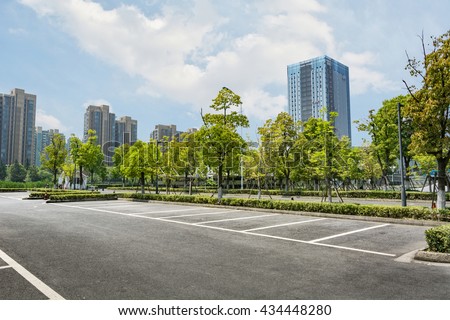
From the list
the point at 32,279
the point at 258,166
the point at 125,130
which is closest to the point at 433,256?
the point at 32,279

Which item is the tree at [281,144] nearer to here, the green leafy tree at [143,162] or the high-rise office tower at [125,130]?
the green leafy tree at [143,162]

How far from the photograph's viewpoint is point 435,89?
15.0 meters

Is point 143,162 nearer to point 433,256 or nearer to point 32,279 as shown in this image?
point 32,279

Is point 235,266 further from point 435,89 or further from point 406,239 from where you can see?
point 435,89

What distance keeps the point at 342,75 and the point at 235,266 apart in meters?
175

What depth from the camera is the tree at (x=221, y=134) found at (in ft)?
79.0

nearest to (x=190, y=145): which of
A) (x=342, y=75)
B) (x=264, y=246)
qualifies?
(x=264, y=246)

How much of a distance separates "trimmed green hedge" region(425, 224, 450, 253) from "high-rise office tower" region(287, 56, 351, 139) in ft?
490

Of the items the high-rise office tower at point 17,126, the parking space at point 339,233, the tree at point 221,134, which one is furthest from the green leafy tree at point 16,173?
the parking space at point 339,233

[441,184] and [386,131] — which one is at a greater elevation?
[386,131]

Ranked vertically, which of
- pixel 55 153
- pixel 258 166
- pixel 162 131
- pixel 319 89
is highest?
pixel 319 89

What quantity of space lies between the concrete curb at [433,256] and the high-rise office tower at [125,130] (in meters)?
104

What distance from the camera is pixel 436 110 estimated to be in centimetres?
1475

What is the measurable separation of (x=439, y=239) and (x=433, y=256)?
0.56 meters
